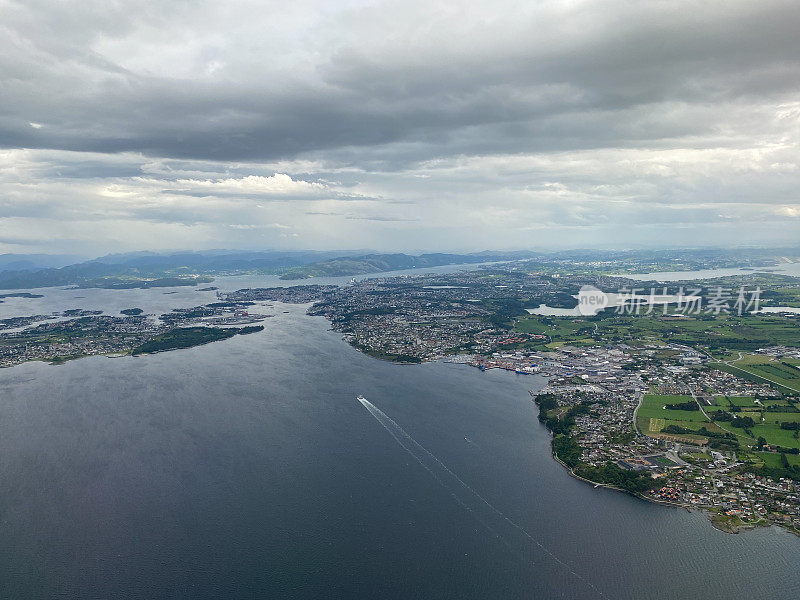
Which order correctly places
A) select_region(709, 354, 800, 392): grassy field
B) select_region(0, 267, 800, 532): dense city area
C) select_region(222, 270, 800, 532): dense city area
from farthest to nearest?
1. select_region(709, 354, 800, 392): grassy field
2. select_region(0, 267, 800, 532): dense city area
3. select_region(222, 270, 800, 532): dense city area

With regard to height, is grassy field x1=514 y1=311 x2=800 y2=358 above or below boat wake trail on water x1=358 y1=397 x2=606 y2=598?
above

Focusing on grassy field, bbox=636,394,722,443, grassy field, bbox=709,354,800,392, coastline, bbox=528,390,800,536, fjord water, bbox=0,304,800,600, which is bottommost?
fjord water, bbox=0,304,800,600

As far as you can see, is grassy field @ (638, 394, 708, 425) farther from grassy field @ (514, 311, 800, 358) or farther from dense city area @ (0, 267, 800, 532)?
grassy field @ (514, 311, 800, 358)

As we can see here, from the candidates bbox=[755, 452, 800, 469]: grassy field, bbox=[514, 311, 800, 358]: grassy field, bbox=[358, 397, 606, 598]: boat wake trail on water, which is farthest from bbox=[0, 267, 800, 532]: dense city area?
bbox=[358, 397, 606, 598]: boat wake trail on water

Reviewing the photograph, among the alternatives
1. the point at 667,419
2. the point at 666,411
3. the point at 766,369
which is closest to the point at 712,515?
the point at 667,419

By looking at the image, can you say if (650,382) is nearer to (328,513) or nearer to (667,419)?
(667,419)

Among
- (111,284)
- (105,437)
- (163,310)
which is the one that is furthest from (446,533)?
(111,284)

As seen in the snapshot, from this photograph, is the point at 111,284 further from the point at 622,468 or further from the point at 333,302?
the point at 622,468
